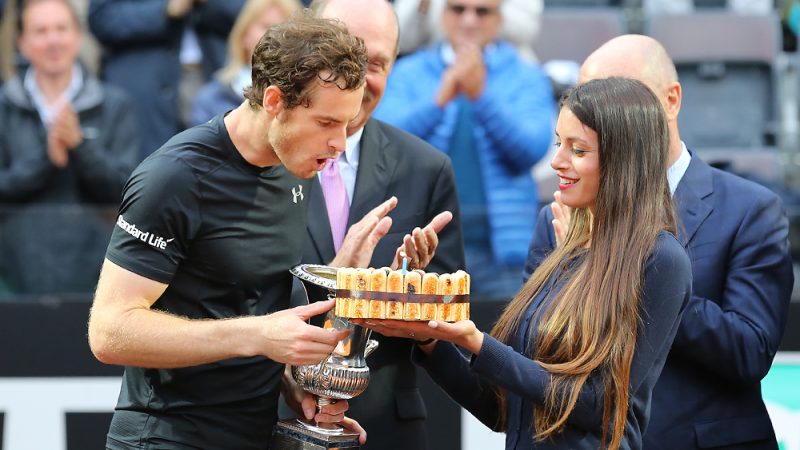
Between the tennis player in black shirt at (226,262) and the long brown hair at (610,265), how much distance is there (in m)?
0.57

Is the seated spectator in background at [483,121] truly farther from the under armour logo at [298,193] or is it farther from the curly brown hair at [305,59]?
the curly brown hair at [305,59]

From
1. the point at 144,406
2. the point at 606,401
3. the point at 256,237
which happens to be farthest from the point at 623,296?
the point at 144,406

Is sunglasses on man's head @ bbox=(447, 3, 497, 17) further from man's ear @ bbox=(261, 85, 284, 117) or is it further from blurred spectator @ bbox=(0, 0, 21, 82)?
man's ear @ bbox=(261, 85, 284, 117)

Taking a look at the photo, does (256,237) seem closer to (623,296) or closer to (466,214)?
(623,296)

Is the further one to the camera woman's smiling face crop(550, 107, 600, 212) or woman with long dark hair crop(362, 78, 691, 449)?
woman's smiling face crop(550, 107, 600, 212)

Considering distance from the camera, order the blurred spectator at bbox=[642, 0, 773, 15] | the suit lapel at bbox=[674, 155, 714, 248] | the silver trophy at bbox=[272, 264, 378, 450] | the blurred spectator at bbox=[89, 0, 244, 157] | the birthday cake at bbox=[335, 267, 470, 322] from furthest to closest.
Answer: the blurred spectator at bbox=[642, 0, 773, 15], the blurred spectator at bbox=[89, 0, 244, 157], the suit lapel at bbox=[674, 155, 714, 248], the silver trophy at bbox=[272, 264, 378, 450], the birthday cake at bbox=[335, 267, 470, 322]

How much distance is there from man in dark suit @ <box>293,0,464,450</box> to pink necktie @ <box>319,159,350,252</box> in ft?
0.09

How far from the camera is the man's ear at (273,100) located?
9.56 ft

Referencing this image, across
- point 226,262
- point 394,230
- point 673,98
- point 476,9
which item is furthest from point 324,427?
point 476,9

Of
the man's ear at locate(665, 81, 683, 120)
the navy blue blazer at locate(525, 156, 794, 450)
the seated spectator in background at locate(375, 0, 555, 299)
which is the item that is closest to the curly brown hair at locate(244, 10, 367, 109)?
the navy blue blazer at locate(525, 156, 794, 450)

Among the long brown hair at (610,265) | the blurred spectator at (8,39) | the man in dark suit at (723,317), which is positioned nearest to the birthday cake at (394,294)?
the long brown hair at (610,265)

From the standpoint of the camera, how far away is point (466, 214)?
491cm

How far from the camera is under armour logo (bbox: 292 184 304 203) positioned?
3180mm

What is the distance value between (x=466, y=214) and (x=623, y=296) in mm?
2052
